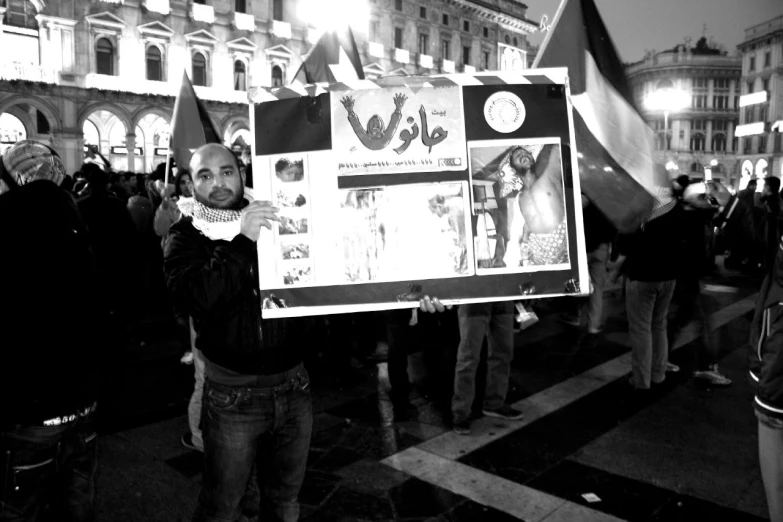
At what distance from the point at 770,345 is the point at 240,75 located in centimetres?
3727

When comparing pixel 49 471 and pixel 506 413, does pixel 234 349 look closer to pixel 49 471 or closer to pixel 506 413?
pixel 49 471

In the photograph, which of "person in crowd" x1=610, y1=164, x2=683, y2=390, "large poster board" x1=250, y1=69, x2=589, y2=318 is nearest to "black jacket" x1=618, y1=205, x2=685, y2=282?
"person in crowd" x1=610, y1=164, x2=683, y2=390

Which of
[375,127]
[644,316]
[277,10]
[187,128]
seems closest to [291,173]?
[375,127]

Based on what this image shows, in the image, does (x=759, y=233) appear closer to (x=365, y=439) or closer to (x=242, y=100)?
(x=365, y=439)

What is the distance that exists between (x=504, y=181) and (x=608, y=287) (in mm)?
9629

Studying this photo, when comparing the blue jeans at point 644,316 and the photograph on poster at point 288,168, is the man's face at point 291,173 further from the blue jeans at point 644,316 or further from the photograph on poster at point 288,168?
the blue jeans at point 644,316

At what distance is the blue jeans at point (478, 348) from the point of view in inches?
189

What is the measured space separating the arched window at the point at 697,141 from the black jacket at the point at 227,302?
94.7 meters

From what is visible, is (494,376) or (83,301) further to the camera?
(494,376)

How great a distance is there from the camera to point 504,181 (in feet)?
8.68

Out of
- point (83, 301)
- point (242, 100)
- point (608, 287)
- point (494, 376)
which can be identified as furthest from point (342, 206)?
point (242, 100)

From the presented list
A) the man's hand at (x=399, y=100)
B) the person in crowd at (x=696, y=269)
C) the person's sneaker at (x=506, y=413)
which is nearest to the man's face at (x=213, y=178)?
the man's hand at (x=399, y=100)

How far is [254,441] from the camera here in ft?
8.25

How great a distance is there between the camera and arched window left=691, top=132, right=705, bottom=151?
8581cm
